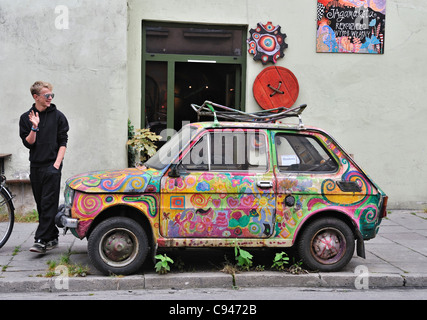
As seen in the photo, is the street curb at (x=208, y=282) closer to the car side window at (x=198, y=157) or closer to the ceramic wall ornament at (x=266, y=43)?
the car side window at (x=198, y=157)

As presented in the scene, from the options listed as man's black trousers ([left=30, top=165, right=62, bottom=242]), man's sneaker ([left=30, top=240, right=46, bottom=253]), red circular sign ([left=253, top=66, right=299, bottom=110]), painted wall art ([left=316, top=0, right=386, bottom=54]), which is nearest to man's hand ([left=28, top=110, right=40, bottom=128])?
man's black trousers ([left=30, top=165, right=62, bottom=242])

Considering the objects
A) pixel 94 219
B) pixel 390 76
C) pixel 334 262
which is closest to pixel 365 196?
pixel 334 262

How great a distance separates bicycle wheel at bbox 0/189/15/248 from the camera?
7.06m

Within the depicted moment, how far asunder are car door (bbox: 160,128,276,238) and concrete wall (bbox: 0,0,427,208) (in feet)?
13.1

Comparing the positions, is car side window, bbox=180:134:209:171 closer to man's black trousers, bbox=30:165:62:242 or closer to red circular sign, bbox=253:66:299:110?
Result: man's black trousers, bbox=30:165:62:242

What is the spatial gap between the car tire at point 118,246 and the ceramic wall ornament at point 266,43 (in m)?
5.58

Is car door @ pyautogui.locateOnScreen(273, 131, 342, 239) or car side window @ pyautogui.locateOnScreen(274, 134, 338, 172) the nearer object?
car door @ pyautogui.locateOnScreen(273, 131, 342, 239)

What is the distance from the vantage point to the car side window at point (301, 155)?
20.8ft

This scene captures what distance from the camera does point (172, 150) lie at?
631 cm

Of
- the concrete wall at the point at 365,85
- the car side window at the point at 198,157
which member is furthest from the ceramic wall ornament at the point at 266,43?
the car side window at the point at 198,157

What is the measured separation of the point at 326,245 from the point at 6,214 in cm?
412

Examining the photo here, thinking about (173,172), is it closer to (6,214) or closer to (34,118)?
(34,118)

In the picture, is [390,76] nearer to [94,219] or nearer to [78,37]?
[78,37]

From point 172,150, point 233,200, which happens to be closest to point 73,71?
point 172,150
